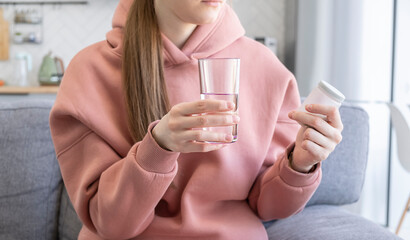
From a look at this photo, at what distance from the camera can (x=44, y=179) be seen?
1562 millimetres

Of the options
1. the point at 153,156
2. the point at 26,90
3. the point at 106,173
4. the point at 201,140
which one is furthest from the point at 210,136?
the point at 26,90

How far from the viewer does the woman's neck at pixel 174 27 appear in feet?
4.26

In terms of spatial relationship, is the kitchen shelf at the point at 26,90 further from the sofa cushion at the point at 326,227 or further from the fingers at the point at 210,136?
the fingers at the point at 210,136

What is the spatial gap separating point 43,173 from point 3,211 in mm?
160

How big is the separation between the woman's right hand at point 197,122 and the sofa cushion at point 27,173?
743mm

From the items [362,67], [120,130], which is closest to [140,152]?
[120,130]

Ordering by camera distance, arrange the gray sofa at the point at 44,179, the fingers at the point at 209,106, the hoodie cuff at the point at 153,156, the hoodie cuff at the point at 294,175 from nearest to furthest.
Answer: the fingers at the point at 209,106, the hoodie cuff at the point at 153,156, the hoodie cuff at the point at 294,175, the gray sofa at the point at 44,179

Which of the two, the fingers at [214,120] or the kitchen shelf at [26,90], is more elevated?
the fingers at [214,120]

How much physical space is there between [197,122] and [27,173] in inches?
33.8

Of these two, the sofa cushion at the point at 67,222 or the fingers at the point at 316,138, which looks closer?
the fingers at the point at 316,138

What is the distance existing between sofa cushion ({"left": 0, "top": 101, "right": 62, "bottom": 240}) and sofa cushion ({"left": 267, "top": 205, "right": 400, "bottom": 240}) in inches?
27.5

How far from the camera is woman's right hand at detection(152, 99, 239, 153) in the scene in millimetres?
849

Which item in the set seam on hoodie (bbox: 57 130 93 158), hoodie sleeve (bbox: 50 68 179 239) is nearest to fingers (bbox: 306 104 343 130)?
hoodie sleeve (bbox: 50 68 179 239)

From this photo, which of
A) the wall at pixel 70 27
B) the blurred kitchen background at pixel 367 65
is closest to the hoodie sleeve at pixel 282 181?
the blurred kitchen background at pixel 367 65
